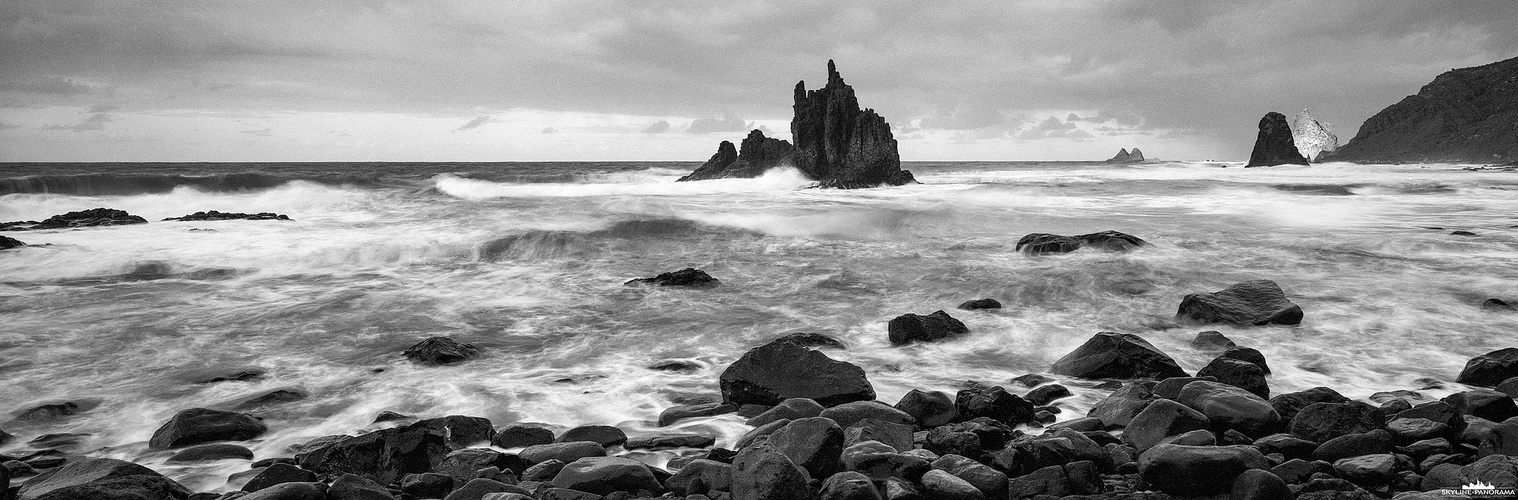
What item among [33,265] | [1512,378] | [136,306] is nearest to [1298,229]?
[1512,378]

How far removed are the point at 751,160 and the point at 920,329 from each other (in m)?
43.9

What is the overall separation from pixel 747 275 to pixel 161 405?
324 inches

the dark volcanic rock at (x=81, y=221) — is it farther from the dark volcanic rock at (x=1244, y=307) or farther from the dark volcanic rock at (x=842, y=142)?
the dark volcanic rock at (x=842, y=142)

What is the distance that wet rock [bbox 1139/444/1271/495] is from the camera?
3.78m

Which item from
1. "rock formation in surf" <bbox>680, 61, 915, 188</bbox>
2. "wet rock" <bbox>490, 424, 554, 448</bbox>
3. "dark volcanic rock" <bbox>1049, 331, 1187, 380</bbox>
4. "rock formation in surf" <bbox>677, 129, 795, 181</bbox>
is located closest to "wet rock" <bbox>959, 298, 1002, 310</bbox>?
"dark volcanic rock" <bbox>1049, 331, 1187, 380</bbox>

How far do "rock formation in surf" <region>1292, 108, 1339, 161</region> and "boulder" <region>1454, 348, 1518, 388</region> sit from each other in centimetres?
13532

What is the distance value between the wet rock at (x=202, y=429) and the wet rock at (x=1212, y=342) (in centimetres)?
786

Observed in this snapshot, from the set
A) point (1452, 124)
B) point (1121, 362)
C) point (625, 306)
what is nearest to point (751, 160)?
point (625, 306)

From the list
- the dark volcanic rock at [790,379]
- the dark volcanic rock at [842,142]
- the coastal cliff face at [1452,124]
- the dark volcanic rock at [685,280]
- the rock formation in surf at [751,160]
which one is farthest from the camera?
the coastal cliff face at [1452,124]

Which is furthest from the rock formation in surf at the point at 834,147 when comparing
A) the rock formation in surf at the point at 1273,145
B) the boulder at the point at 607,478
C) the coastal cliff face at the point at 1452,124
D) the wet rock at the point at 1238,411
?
the coastal cliff face at the point at 1452,124

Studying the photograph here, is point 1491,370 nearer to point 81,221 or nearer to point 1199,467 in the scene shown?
point 1199,467

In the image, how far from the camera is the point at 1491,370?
19.4 ft

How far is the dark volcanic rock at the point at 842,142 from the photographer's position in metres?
44.6

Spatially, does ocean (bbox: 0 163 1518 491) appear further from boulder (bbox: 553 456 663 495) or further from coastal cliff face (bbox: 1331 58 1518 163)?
coastal cliff face (bbox: 1331 58 1518 163)
